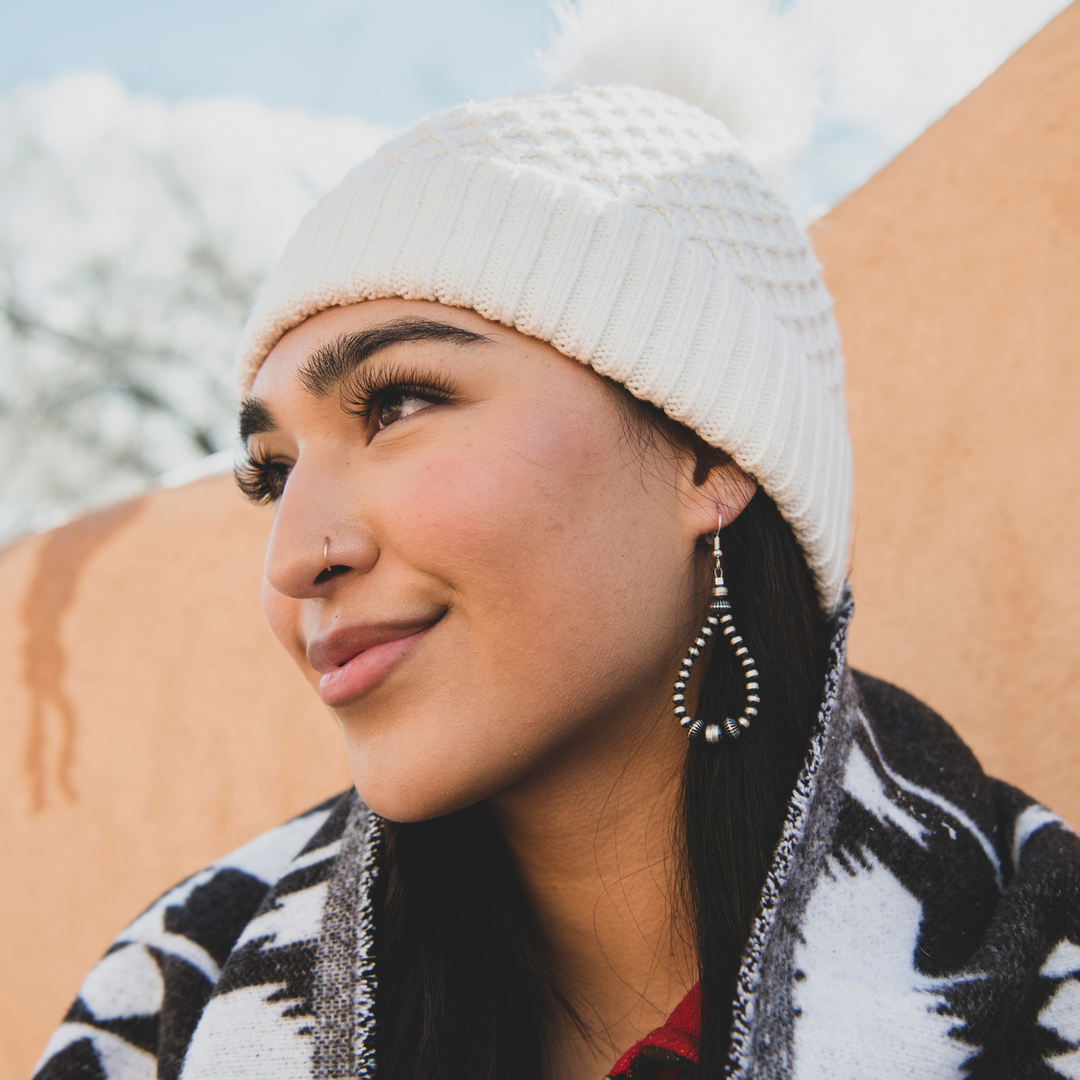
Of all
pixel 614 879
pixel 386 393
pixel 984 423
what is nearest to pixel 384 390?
pixel 386 393

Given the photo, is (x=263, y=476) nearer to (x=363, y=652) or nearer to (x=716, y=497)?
(x=363, y=652)

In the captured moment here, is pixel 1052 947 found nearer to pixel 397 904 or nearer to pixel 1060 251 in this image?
pixel 397 904

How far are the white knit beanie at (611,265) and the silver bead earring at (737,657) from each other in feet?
0.70

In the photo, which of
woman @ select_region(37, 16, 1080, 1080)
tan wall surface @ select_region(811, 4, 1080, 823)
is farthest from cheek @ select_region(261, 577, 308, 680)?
tan wall surface @ select_region(811, 4, 1080, 823)

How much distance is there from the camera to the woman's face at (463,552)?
4.03 ft

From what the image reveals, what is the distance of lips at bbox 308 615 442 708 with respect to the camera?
1244 millimetres

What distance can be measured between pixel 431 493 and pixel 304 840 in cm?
121

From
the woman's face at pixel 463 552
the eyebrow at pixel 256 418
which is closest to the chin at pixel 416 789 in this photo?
the woman's face at pixel 463 552

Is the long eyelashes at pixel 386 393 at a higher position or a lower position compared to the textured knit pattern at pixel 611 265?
lower

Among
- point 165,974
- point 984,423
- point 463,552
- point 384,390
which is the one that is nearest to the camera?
point 463,552

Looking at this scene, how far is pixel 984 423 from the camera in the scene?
225cm

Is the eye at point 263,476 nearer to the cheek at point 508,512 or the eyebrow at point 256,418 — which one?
the eyebrow at point 256,418

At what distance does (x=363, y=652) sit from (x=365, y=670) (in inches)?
1.4

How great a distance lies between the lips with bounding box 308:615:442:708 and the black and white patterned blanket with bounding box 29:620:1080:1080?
465mm
